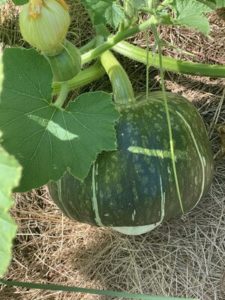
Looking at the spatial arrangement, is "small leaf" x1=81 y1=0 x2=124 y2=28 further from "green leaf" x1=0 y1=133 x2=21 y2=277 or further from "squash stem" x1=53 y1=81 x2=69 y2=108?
"green leaf" x1=0 y1=133 x2=21 y2=277

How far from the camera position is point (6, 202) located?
1085 millimetres

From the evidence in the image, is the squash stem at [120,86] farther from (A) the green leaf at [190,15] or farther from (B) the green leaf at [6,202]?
(B) the green leaf at [6,202]

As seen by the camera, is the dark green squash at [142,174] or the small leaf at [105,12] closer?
the small leaf at [105,12]

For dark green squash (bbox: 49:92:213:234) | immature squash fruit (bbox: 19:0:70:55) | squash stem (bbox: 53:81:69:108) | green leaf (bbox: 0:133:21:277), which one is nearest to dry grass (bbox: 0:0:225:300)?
dark green squash (bbox: 49:92:213:234)

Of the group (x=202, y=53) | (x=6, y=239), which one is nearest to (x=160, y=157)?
(x=202, y=53)

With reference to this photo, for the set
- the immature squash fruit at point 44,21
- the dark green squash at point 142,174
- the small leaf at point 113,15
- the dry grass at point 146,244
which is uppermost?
the immature squash fruit at point 44,21

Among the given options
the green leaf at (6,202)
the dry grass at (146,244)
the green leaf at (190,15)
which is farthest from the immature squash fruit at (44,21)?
the dry grass at (146,244)

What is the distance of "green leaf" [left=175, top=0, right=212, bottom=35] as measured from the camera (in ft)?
5.39

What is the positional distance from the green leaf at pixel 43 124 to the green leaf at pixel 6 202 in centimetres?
43

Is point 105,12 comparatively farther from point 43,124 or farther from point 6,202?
point 6,202

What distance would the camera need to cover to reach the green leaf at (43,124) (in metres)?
1.53

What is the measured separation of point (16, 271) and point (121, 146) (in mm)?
754

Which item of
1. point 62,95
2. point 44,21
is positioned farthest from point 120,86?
point 44,21

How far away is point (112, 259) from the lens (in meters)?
2.13
